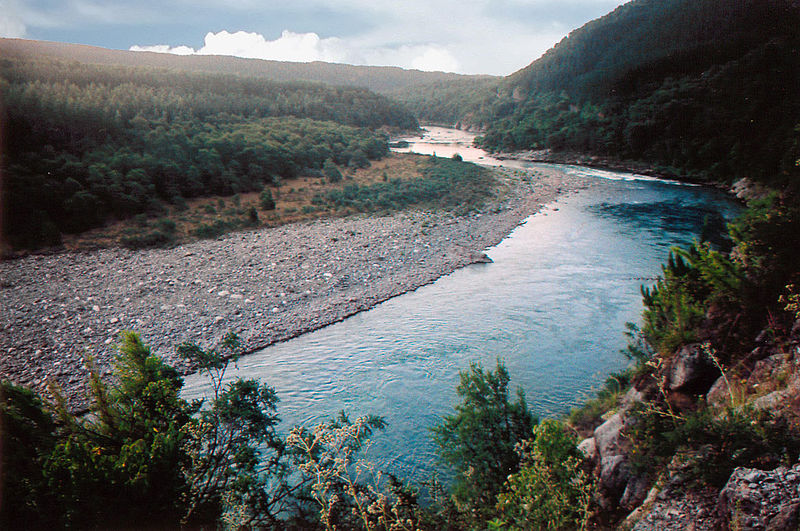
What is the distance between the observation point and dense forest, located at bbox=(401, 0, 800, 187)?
32.0 m

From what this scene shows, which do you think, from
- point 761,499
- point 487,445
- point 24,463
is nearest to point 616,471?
point 487,445

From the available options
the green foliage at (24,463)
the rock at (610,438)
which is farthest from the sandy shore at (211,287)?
the rock at (610,438)

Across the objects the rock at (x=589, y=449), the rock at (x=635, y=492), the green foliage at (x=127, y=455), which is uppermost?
the rock at (x=635, y=492)

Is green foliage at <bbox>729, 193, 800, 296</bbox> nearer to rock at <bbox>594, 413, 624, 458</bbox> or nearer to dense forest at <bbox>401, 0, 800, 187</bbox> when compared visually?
rock at <bbox>594, 413, 624, 458</bbox>

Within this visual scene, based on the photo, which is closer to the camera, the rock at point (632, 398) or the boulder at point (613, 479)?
the boulder at point (613, 479)

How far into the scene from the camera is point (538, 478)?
414cm

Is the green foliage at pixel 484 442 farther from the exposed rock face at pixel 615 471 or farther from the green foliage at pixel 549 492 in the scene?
the exposed rock face at pixel 615 471

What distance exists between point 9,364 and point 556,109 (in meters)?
72.9

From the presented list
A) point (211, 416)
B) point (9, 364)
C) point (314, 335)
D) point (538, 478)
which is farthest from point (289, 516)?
point (9, 364)

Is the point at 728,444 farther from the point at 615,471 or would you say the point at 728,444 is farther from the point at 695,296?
the point at 695,296

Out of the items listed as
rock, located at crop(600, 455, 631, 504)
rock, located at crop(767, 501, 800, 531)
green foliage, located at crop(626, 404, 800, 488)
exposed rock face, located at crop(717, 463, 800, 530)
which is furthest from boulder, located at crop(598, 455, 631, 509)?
rock, located at crop(767, 501, 800, 531)

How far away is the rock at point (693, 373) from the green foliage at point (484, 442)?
83.7 inches

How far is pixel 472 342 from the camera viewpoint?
12695 millimetres

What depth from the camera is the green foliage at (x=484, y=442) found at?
224 inches
